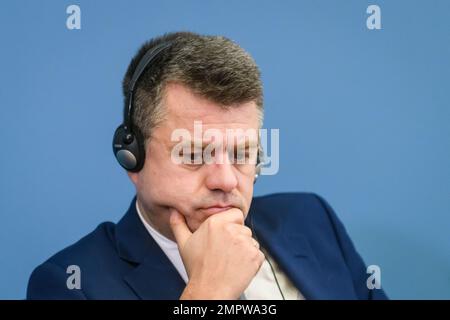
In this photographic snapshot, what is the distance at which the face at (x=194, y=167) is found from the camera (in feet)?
4.05

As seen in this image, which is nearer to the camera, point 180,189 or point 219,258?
point 219,258

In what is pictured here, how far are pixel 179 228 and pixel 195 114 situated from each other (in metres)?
0.26

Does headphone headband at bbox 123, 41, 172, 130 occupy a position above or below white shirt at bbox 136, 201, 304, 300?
above

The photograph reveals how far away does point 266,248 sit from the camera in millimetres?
1498

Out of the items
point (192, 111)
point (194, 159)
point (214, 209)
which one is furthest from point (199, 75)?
point (214, 209)

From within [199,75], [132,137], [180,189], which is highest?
[199,75]

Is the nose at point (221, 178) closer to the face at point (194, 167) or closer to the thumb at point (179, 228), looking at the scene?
the face at point (194, 167)

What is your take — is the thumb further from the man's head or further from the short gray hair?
the short gray hair

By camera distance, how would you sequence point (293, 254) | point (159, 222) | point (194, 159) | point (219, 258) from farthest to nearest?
point (293, 254) < point (159, 222) < point (194, 159) < point (219, 258)

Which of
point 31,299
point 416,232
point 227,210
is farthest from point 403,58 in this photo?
point 31,299

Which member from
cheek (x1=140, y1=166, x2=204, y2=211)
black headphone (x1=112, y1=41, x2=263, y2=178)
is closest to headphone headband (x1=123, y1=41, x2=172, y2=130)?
black headphone (x1=112, y1=41, x2=263, y2=178)

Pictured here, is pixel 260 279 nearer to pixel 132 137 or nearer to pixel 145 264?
pixel 145 264

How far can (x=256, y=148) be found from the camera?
1.33 metres

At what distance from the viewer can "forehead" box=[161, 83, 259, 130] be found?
123cm
